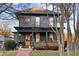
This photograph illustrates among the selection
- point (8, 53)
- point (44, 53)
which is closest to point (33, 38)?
point (44, 53)

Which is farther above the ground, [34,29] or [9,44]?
[34,29]

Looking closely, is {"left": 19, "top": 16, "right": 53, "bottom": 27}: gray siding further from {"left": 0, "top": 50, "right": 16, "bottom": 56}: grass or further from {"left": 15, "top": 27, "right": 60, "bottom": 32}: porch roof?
{"left": 0, "top": 50, "right": 16, "bottom": 56}: grass

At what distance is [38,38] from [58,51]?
288 millimetres

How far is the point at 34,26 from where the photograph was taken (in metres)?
3.28

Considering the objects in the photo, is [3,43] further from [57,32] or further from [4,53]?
[57,32]

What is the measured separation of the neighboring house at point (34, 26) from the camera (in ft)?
10.6

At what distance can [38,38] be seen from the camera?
3.25 m

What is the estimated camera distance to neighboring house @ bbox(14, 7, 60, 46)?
3.23m

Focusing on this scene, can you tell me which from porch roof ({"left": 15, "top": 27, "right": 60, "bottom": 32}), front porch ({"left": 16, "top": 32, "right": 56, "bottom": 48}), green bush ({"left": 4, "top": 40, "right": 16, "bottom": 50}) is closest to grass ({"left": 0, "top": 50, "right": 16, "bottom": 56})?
green bush ({"left": 4, "top": 40, "right": 16, "bottom": 50})

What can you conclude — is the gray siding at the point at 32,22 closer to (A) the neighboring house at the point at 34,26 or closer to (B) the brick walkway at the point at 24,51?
(A) the neighboring house at the point at 34,26

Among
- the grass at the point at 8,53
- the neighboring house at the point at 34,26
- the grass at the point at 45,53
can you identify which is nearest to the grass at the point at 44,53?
the grass at the point at 45,53

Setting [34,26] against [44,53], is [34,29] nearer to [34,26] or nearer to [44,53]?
[34,26]

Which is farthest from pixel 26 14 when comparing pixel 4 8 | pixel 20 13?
pixel 4 8

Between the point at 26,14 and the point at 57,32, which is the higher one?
the point at 26,14
